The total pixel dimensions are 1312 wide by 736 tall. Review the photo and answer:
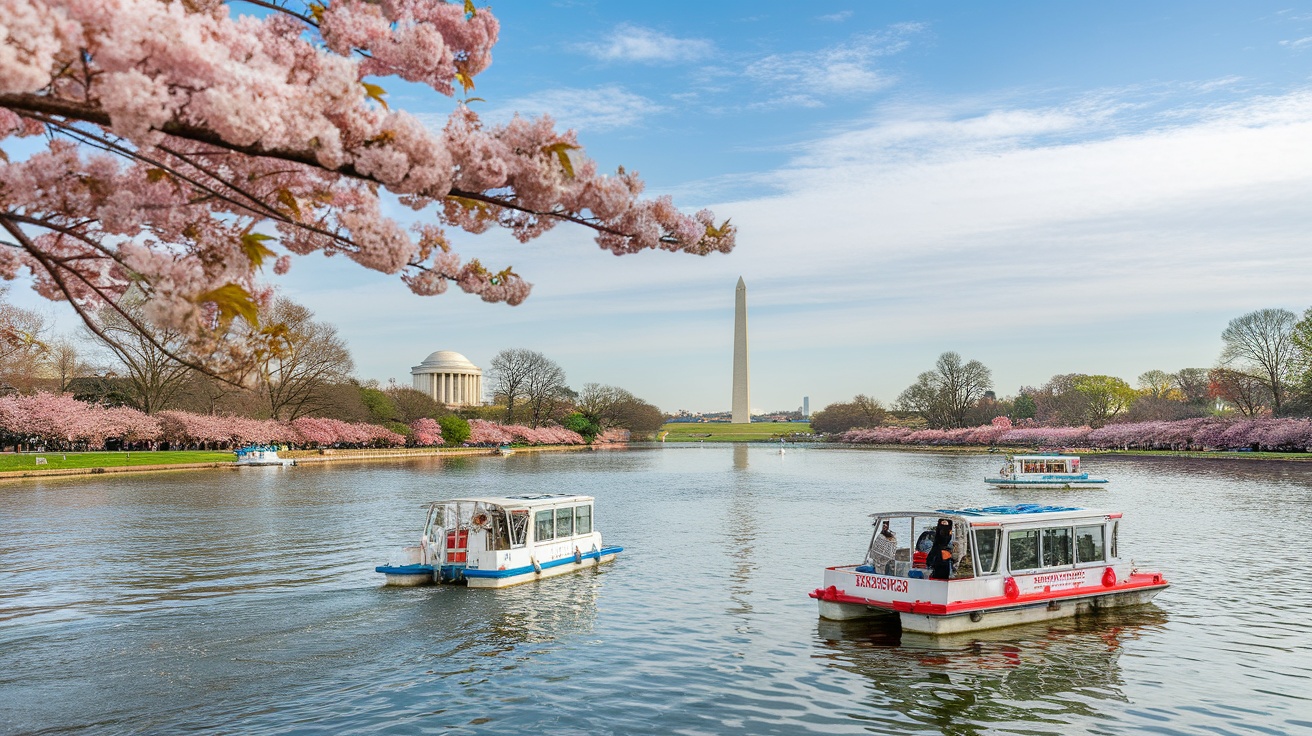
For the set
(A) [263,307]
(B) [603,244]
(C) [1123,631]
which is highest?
(B) [603,244]

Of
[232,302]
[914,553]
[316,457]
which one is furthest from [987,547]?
[316,457]

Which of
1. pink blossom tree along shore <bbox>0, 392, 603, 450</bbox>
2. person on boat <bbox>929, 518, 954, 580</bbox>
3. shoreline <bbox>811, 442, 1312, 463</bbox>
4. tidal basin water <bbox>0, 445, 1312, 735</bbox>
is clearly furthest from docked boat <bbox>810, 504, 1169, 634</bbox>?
shoreline <bbox>811, 442, 1312, 463</bbox>

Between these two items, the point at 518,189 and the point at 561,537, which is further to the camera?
the point at 561,537

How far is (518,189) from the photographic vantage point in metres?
7.42

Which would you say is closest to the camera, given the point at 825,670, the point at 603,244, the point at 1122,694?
the point at 603,244

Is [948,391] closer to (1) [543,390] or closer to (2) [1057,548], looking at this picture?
(1) [543,390]

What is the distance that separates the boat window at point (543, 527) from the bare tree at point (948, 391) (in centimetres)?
12916

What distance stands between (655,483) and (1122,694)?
50.8 m

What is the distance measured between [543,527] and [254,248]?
835 inches

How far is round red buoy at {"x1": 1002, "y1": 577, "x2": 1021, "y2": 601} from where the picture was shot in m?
20.6

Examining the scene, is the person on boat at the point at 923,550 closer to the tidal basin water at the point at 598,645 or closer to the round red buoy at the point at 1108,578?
the tidal basin water at the point at 598,645

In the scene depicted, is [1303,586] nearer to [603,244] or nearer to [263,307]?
[603,244]

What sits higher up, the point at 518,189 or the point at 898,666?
the point at 518,189

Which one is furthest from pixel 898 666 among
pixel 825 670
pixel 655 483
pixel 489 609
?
pixel 655 483
